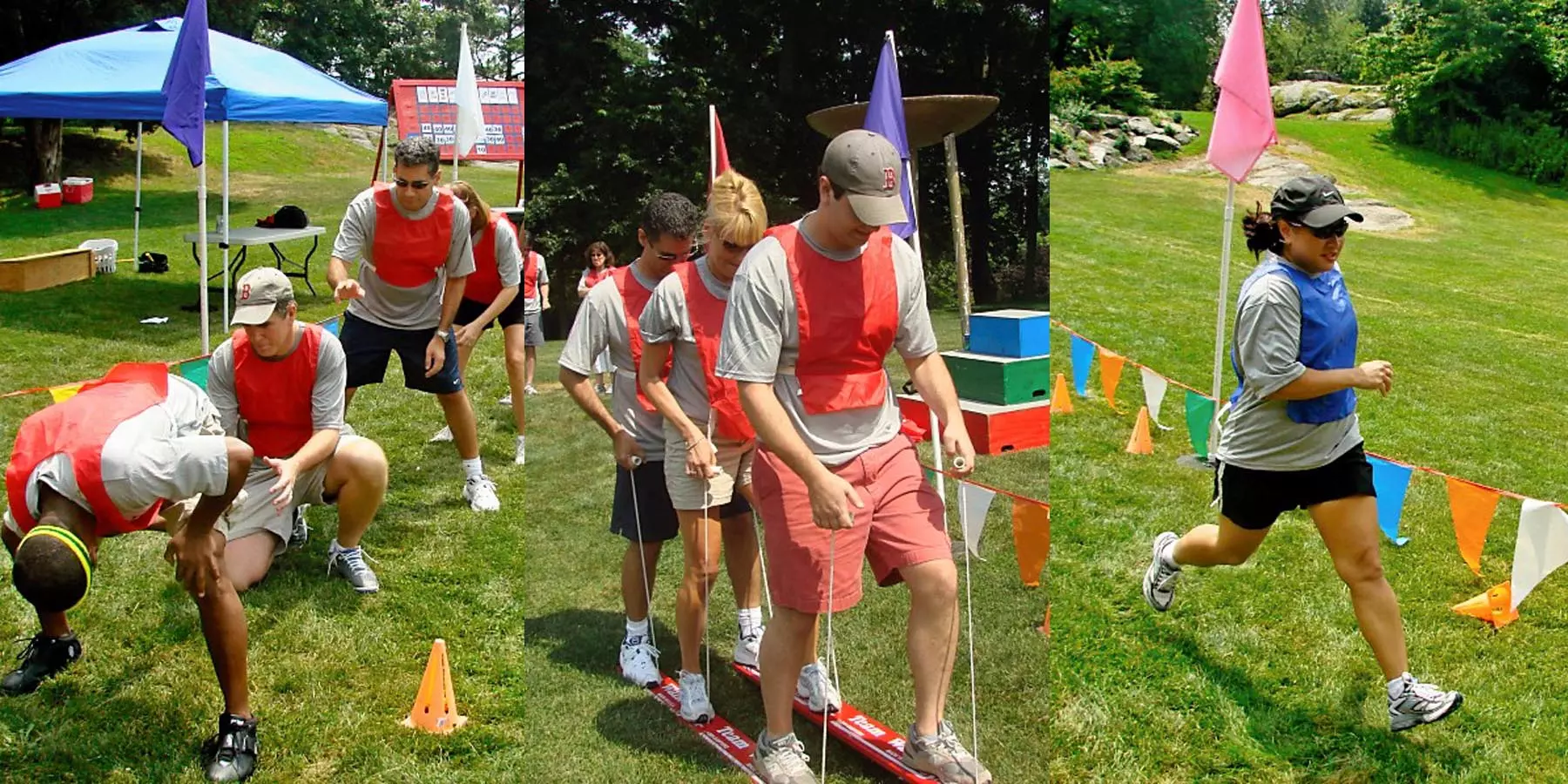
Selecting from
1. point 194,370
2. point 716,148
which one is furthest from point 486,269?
point 716,148

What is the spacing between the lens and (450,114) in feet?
40.0

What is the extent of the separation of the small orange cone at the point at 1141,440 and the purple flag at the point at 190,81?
16.2 ft

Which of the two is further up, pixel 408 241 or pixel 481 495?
pixel 408 241

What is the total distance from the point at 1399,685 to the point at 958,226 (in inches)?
71.0

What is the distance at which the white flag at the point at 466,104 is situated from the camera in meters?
7.36

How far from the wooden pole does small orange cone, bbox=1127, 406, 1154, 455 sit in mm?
2182

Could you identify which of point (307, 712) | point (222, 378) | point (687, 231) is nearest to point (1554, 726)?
point (687, 231)

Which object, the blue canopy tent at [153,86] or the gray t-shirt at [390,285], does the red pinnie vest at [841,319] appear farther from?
the blue canopy tent at [153,86]

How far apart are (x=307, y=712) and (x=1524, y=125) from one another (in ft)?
73.2

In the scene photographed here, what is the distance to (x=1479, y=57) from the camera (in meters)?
19.5

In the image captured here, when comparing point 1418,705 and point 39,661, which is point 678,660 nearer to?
point 39,661

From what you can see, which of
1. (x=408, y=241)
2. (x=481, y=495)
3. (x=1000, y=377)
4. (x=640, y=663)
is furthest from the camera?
(x=481, y=495)

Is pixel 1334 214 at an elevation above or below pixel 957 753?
above

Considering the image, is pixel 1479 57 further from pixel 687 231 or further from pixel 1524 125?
pixel 687 231
